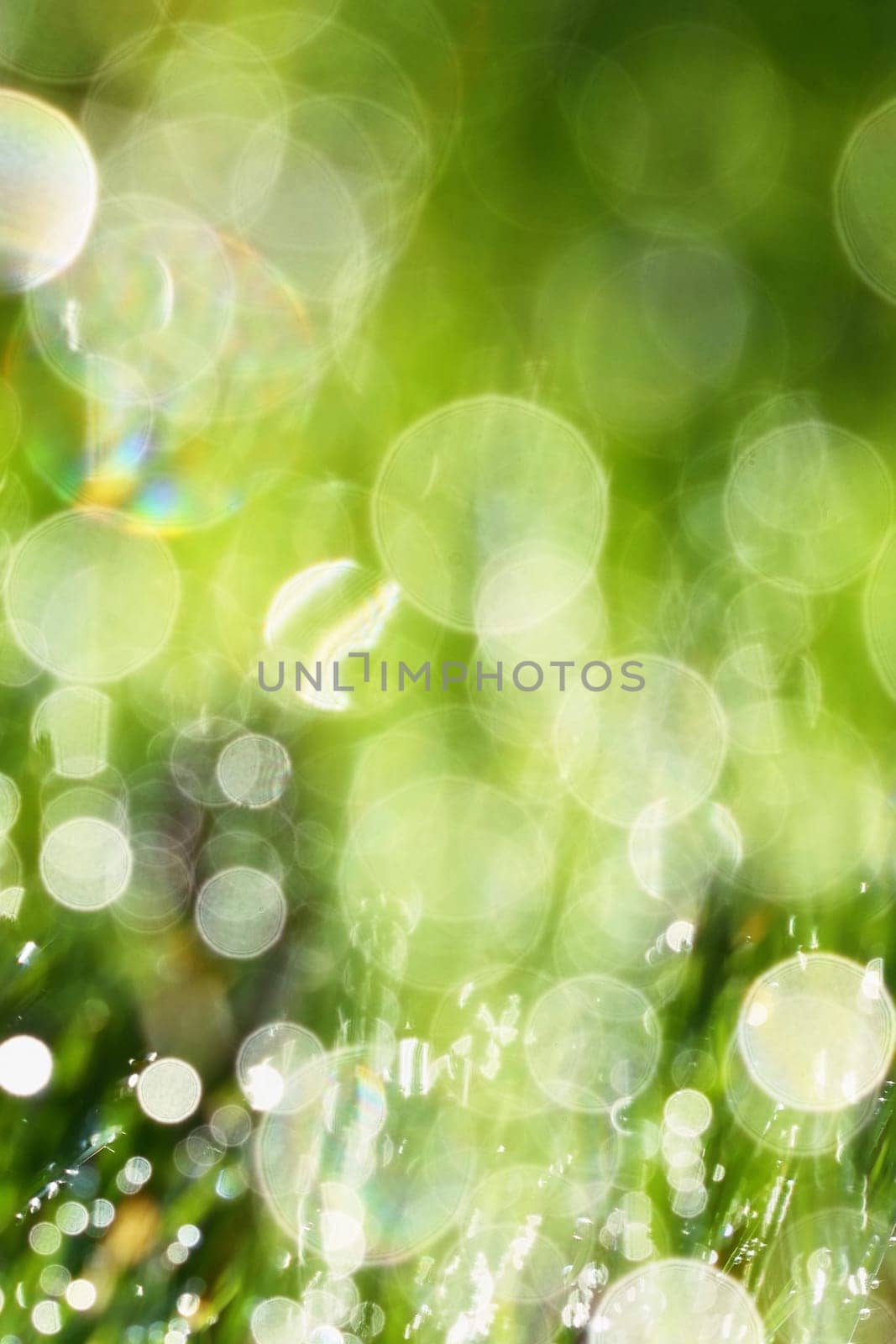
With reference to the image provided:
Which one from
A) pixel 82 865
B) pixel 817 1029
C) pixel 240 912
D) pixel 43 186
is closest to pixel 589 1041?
pixel 817 1029

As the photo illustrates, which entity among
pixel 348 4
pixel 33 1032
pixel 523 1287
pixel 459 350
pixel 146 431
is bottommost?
pixel 523 1287

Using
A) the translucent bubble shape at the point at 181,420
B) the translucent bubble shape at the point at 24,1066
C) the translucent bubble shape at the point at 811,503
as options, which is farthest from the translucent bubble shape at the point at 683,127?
the translucent bubble shape at the point at 24,1066

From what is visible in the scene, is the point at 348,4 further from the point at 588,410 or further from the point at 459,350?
the point at 588,410

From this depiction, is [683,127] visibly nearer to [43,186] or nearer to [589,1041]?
[43,186]

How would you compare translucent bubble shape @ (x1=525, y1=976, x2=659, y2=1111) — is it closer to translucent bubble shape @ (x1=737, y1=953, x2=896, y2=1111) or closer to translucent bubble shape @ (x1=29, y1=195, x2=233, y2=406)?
translucent bubble shape @ (x1=737, y1=953, x2=896, y2=1111)

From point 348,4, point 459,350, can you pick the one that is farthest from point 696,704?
point 348,4

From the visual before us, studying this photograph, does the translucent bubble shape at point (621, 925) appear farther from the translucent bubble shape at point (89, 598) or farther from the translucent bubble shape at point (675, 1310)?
the translucent bubble shape at point (89, 598)
